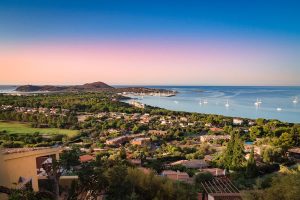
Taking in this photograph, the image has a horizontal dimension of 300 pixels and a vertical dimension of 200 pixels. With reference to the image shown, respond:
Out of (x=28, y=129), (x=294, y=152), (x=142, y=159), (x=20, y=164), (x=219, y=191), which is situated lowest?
(x=28, y=129)

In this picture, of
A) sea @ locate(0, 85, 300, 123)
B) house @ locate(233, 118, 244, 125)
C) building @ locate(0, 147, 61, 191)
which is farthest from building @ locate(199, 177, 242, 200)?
sea @ locate(0, 85, 300, 123)

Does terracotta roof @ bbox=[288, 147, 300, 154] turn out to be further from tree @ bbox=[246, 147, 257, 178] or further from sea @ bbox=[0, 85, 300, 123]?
sea @ bbox=[0, 85, 300, 123]

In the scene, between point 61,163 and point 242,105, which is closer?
point 61,163

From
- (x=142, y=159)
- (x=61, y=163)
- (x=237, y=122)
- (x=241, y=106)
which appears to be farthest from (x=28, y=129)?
(x=241, y=106)

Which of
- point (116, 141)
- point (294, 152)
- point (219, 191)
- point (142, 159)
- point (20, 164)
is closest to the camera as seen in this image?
point (20, 164)

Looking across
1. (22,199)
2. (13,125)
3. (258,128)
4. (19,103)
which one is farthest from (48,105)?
(22,199)

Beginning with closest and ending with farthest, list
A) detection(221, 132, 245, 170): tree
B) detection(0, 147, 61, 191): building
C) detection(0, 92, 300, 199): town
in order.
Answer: detection(0, 147, 61, 191): building
detection(0, 92, 300, 199): town
detection(221, 132, 245, 170): tree

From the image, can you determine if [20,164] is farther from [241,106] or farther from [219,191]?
[241,106]

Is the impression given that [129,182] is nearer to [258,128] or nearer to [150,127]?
[258,128]

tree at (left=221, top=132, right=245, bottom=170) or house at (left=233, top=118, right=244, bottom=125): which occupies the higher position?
tree at (left=221, top=132, right=245, bottom=170)

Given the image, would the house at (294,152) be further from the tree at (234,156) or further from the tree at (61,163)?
the tree at (61,163)

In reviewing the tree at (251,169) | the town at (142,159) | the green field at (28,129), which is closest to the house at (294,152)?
the town at (142,159)
